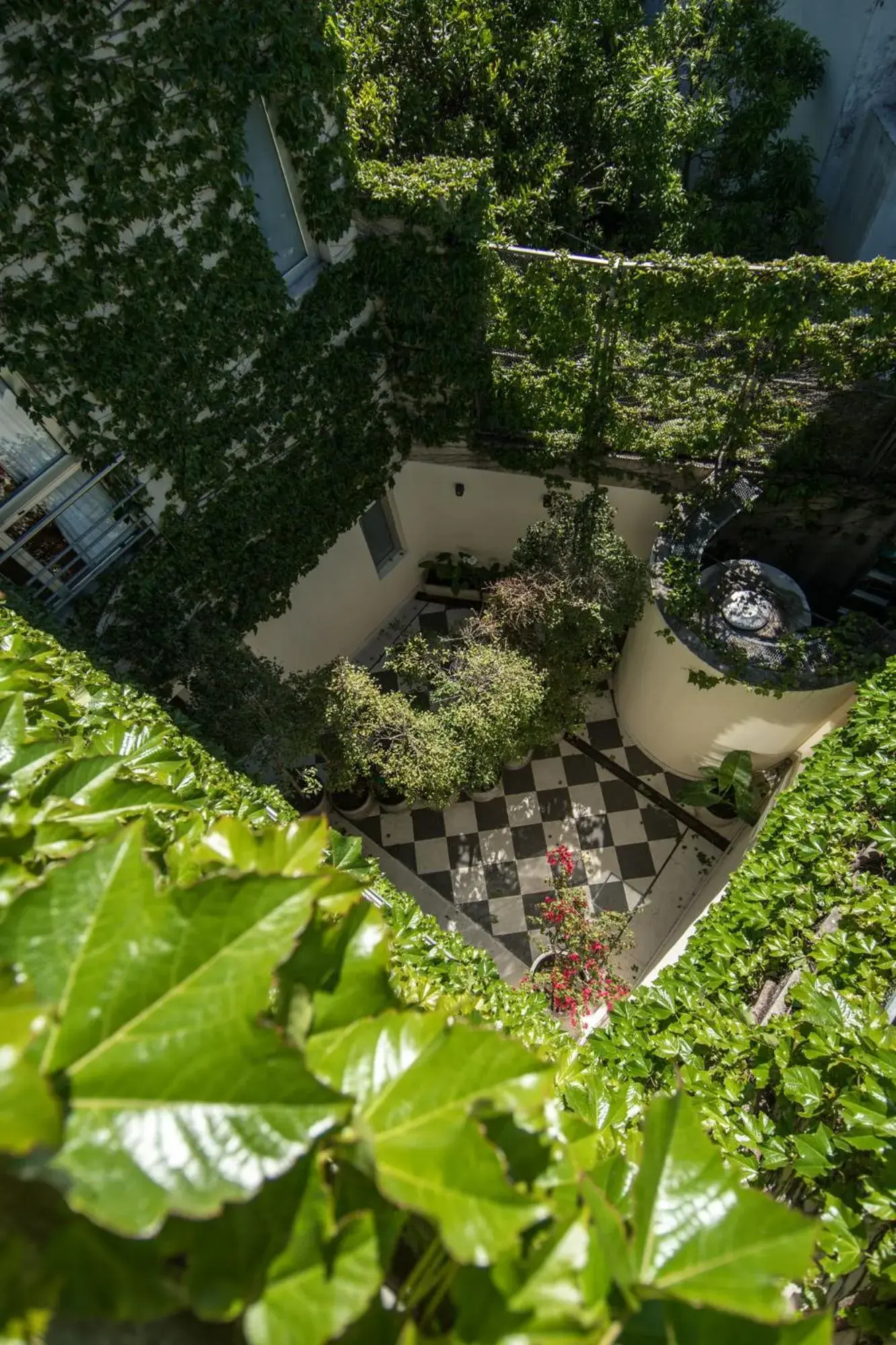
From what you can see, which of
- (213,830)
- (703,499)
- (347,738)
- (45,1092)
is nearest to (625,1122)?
(213,830)

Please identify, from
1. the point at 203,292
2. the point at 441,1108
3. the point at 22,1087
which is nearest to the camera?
the point at 22,1087

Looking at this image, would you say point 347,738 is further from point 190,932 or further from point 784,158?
point 784,158

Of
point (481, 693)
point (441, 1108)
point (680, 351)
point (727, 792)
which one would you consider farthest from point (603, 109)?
point (441, 1108)

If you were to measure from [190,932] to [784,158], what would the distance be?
30.8ft

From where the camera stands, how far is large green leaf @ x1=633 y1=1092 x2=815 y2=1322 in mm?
928

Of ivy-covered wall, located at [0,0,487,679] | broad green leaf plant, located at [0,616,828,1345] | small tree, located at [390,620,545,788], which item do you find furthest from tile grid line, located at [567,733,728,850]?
broad green leaf plant, located at [0,616,828,1345]

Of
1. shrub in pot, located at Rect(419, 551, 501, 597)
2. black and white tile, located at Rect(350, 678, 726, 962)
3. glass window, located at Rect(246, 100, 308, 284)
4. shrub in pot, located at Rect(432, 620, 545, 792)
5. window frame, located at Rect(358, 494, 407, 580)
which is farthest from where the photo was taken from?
shrub in pot, located at Rect(419, 551, 501, 597)

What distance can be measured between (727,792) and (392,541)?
4.69 m

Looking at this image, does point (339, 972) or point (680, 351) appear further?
point (680, 351)

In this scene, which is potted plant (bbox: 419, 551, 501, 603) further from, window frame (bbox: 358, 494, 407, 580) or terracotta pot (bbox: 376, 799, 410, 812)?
terracotta pot (bbox: 376, 799, 410, 812)

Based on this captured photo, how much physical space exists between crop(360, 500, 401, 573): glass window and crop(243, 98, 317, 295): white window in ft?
8.45

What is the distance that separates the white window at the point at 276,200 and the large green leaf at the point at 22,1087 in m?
5.59

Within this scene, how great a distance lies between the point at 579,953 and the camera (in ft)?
21.8

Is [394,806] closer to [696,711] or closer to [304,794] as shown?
[304,794]
